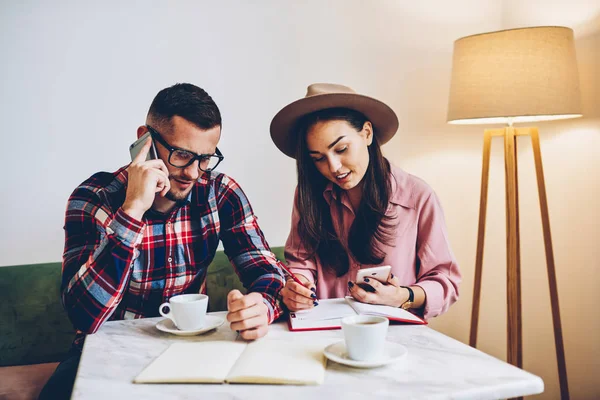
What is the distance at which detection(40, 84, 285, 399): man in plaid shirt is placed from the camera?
1262 millimetres

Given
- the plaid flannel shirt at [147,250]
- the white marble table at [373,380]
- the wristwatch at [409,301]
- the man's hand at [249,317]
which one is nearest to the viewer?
the white marble table at [373,380]

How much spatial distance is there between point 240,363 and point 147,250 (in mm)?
685

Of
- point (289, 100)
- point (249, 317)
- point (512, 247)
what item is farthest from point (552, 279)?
point (249, 317)

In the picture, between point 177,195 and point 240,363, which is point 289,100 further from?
point 240,363

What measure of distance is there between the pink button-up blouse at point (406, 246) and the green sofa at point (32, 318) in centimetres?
83

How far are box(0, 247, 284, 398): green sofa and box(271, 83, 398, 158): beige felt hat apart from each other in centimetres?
93

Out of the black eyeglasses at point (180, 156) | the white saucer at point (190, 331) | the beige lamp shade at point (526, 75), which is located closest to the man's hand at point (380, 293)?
the white saucer at point (190, 331)

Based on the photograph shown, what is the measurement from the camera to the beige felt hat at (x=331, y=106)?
158cm

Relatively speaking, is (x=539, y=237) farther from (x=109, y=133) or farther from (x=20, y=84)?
(x=20, y=84)

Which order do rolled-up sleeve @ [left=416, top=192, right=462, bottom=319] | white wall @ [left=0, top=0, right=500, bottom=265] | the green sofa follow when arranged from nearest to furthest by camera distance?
rolled-up sleeve @ [left=416, top=192, right=462, bottom=319]
the green sofa
white wall @ [left=0, top=0, right=500, bottom=265]

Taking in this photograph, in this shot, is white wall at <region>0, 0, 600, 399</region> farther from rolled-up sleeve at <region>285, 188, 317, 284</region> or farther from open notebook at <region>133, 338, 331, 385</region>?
open notebook at <region>133, 338, 331, 385</region>

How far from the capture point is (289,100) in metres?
2.28

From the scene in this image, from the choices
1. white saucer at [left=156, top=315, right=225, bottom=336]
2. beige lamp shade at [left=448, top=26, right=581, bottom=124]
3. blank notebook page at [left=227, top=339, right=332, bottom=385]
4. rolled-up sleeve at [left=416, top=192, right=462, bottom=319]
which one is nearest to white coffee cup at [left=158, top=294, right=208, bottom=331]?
white saucer at [left=156, top=315, right=225, bottom=336]

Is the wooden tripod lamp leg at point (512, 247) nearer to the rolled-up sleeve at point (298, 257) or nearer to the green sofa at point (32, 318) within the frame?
the rolled-up sleeve at point (298, 257)
